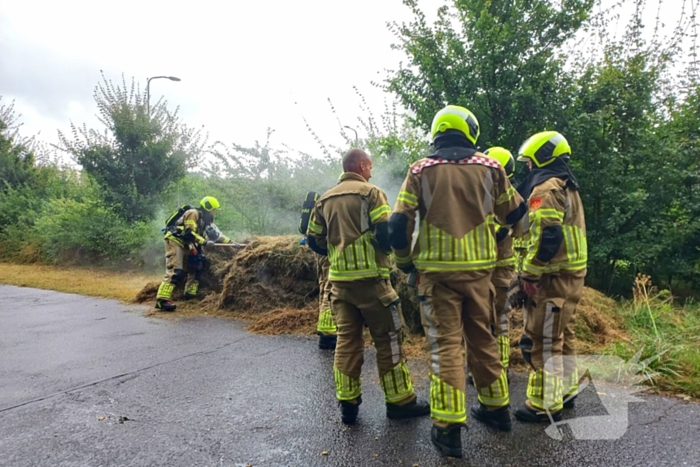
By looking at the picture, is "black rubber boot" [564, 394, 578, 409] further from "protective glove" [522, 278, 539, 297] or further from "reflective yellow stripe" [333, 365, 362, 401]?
"reflective yellow stripe" [333, 365, 362, 401]

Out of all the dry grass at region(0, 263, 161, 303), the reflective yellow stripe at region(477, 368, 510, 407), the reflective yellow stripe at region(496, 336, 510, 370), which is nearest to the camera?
the reflective yellow stripe at region(477, 368, 510, 407)

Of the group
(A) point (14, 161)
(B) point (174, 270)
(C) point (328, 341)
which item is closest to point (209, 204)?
(B) point (174, 270)

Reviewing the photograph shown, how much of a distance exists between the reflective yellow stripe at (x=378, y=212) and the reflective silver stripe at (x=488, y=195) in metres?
0.78

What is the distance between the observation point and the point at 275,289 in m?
7.71

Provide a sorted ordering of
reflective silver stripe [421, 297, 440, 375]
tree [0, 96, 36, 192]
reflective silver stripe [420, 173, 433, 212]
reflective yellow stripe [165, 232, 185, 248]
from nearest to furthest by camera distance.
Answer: reflective silver stripe [421, 297, 440, 375]
reflective silver stripe [420, 173, 433, 212]
reflective yellow stripe [165, 232, 185, 248]
tree [0, 96, 36, 192]

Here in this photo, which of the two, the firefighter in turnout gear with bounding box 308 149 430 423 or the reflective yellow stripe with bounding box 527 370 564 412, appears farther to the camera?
the firefighter in turnout gear with bounding box 308 149 430 423

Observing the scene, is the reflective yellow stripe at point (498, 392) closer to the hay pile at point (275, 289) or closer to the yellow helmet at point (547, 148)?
the yellow helmet at point (547, 148)

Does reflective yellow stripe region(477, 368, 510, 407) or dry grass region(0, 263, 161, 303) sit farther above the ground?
dry grass region(0, 263, 161, 303)

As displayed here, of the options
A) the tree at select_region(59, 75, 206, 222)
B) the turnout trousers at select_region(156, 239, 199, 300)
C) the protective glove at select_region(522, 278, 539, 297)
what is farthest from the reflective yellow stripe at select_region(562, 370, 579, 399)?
the tree at select_region(59, 75, 206, 222)

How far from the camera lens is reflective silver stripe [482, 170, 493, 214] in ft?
10.7

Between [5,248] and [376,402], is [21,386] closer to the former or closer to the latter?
[376,402]

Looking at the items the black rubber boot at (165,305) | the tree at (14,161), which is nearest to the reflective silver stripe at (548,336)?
the black rubber boot at (165,305)

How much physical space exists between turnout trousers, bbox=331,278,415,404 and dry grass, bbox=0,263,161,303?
708 cm

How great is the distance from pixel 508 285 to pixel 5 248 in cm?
2086
